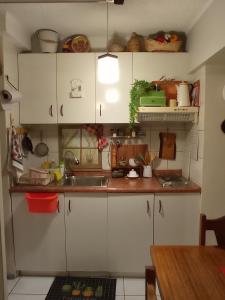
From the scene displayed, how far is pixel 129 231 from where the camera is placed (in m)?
2.23

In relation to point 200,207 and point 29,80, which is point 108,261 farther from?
point 29,80

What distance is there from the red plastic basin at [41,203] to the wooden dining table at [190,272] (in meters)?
1.09

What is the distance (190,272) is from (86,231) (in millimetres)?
1274

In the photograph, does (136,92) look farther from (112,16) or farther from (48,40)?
(48,40)

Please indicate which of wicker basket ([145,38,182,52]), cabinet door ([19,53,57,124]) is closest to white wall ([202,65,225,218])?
wicker basket ([145,38,182,52])

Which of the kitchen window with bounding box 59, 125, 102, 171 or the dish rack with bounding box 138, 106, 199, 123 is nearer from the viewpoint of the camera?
the dish rack with bounding box 138, 106, 199, 123

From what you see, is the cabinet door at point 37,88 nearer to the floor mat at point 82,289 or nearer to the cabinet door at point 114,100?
the cabinet door at point 114,100

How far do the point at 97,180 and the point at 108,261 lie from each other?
826 mm

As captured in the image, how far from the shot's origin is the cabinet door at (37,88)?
238 cm

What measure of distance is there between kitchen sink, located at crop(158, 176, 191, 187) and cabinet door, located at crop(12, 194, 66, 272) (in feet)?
3.20

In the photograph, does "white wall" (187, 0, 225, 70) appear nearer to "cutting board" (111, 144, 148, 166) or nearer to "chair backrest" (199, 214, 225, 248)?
"cutting board" (111, 144, 148, 166)

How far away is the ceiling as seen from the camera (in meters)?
1.93

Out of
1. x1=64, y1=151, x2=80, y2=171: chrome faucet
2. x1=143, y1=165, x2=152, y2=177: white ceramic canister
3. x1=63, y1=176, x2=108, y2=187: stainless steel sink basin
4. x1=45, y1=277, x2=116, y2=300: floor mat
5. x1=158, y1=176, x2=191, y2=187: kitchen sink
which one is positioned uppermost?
x1=64, y1=151, x2=80, y2=171: chrome faucet

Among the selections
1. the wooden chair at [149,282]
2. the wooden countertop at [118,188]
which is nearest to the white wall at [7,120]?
the wooden countertop at [118,188]
